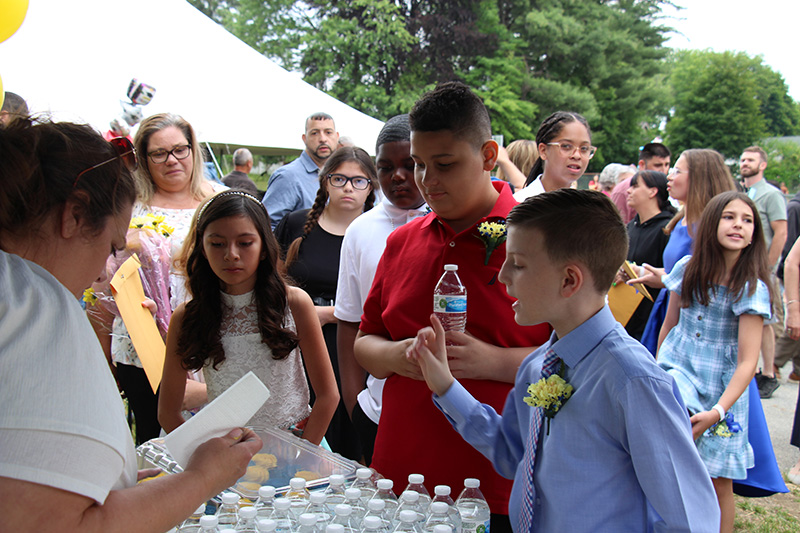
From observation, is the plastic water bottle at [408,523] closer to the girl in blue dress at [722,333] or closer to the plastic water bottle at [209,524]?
the plastic water bottle at [209,524]

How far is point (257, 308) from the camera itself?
2662 millimetres

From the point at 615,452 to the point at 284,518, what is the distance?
36.9 inches

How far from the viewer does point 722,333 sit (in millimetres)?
3506

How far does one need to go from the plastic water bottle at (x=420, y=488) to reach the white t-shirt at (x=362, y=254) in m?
0.97

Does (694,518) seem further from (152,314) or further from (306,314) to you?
(152,314)

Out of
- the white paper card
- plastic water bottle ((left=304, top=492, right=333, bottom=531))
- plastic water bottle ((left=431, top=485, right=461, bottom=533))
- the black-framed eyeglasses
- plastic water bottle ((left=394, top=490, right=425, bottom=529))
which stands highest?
the black-framed eyeglasses

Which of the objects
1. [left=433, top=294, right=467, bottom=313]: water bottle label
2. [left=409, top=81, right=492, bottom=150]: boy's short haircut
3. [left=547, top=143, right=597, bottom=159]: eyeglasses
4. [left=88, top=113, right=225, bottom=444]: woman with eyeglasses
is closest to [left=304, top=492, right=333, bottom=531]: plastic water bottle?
[left=433, top=294, right=467, bottom=313]: water bottle label

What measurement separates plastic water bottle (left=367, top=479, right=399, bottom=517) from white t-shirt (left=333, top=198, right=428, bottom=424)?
952mm

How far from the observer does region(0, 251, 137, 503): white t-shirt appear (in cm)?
96

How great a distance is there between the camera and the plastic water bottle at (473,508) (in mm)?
1676

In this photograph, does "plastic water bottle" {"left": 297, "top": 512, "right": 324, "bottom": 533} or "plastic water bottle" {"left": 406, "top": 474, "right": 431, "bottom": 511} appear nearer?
"plastic water bottle" {"left": 297, "top": 512, "right": 324, "bottom": 533}

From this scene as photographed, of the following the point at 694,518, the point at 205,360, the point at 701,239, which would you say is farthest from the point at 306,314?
the point at 701,239

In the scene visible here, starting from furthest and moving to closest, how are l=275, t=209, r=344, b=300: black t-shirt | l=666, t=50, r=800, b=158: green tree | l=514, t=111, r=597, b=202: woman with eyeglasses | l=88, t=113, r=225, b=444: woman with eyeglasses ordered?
l=666, t=50, r=800, b=158: green tree < l=514, t=111, r=597, b=202: woman with eyeglasses < l=275, t=209, r=344, b=300: black t-shirt < l=88, t=113, r=225, b=444: woman with eyeglasses

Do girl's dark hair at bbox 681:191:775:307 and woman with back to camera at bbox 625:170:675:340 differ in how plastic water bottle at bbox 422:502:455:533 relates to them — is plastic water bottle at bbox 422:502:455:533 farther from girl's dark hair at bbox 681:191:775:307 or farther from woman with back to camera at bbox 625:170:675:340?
woman with back to camera at bbox 625:170:675:340
